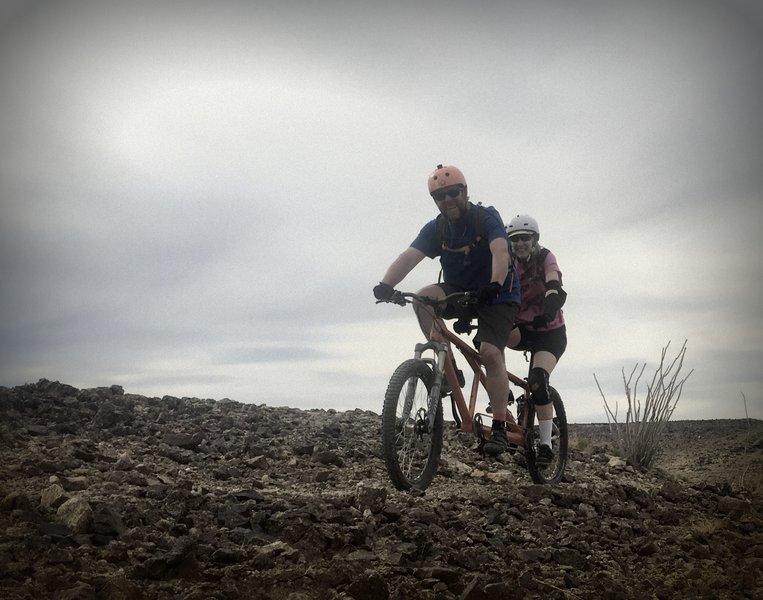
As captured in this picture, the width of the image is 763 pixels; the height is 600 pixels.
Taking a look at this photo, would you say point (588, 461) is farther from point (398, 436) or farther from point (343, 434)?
point (398, 436)

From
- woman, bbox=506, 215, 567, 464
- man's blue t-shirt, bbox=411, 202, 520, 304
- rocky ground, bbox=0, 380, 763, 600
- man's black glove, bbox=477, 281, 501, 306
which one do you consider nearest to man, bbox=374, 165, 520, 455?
man's blue t-shirt, bbox=411, 202, 520, 304

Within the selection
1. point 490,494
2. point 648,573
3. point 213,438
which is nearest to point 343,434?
point 213,438

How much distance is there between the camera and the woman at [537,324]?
849cm

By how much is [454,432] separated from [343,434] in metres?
1.87

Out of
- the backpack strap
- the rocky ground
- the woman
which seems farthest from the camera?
the woman

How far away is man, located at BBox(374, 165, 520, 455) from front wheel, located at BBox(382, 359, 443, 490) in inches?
23.1

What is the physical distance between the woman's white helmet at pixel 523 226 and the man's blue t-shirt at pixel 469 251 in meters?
1.12

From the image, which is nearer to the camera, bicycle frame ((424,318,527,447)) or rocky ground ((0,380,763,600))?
rocky ground ((0,380,763,600))

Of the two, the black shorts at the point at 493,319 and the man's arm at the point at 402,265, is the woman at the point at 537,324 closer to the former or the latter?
the black shorts at the point at 493,319

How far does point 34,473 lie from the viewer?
649 centimetres

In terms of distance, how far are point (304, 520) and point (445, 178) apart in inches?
128

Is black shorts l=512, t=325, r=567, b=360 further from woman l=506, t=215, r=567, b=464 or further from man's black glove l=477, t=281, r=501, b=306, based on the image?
man's black glove l=477, t=281, r=501, b=306

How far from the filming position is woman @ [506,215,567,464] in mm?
8492

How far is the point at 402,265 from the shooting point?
7.56m
